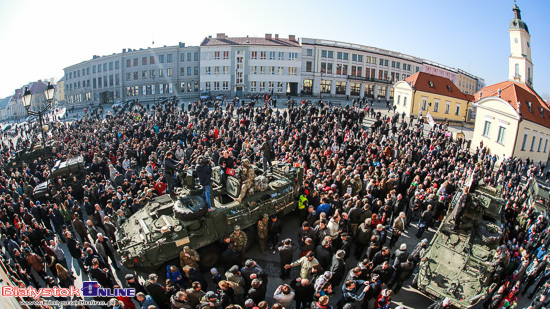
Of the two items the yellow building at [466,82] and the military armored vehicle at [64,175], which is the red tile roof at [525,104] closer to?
the military armored vehicle at [64,175]

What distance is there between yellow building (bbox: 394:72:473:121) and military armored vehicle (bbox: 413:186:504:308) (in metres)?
27.2

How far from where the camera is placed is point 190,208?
10.0 metres

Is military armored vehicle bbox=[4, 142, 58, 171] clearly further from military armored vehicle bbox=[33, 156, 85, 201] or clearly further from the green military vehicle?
the green military vehicle

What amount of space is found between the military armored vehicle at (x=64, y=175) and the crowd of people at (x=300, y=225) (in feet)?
0.58

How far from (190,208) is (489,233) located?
936cm

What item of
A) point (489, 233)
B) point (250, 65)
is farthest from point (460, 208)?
point (250, 65)

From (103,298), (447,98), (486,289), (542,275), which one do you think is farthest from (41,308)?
(447,98)

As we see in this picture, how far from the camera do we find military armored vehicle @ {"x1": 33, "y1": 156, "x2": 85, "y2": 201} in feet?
49.0

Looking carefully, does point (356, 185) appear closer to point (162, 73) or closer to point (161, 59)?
point (162, 73)

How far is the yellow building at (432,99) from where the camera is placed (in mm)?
36406

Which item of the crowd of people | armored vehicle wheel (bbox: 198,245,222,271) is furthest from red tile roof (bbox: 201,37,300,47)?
armored vehicle wheel (bbox: 198,245,222,271)

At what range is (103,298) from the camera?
841 cm

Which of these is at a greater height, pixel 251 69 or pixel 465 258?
pixel 251 69

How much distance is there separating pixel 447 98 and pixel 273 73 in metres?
25.6
